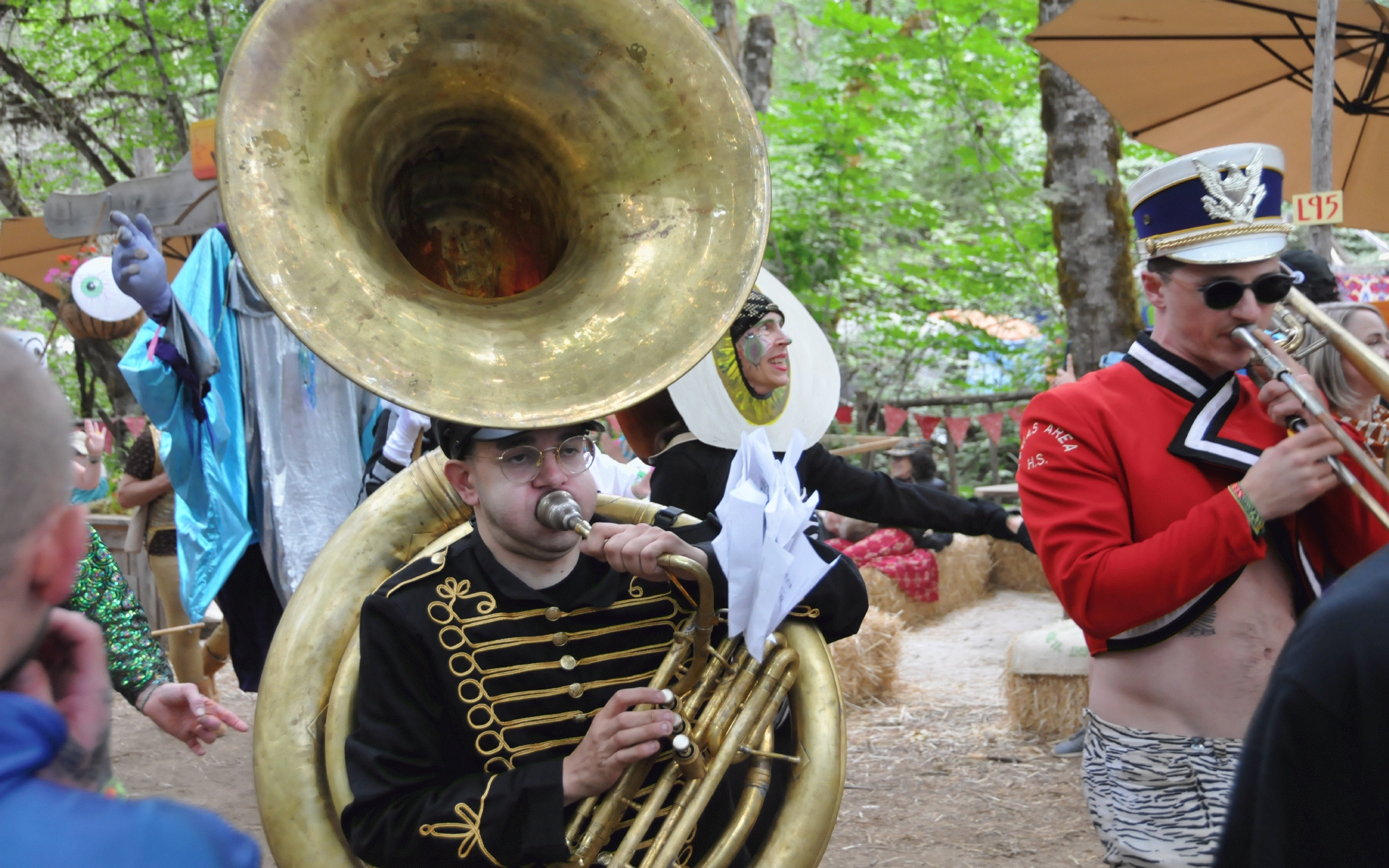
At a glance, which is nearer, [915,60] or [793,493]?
[793,493]

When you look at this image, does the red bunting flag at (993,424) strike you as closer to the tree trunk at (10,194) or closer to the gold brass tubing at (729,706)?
the gold brass tubing at (729,706)

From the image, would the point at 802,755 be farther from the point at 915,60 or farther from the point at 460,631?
the point at 915,60

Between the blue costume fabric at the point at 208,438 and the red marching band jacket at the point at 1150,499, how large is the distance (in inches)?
107

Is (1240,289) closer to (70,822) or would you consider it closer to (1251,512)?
(1251,512)

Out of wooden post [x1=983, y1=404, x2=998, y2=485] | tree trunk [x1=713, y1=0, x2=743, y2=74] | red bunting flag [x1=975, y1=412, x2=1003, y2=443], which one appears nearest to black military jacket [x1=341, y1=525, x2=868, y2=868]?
tree trunk [x1=713, y1=0, x2=743, y2=74]

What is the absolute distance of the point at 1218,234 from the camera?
179cm

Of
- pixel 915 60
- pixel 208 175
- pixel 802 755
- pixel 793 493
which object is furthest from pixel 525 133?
pixel 915 60

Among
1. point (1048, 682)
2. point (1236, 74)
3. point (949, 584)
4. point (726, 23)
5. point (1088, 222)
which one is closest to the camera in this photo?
point (1048, 682)

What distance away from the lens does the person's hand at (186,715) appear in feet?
6.57

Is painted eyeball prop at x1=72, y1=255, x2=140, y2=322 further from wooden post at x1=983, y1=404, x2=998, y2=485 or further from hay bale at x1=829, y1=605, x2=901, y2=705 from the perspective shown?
wooden post at x1=983, y1=404, x2=998, y2=485

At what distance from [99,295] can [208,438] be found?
1.80 metres

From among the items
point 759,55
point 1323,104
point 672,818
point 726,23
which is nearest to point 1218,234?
point 672,818

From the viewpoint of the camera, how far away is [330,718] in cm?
197

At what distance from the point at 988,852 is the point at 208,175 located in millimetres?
4644
